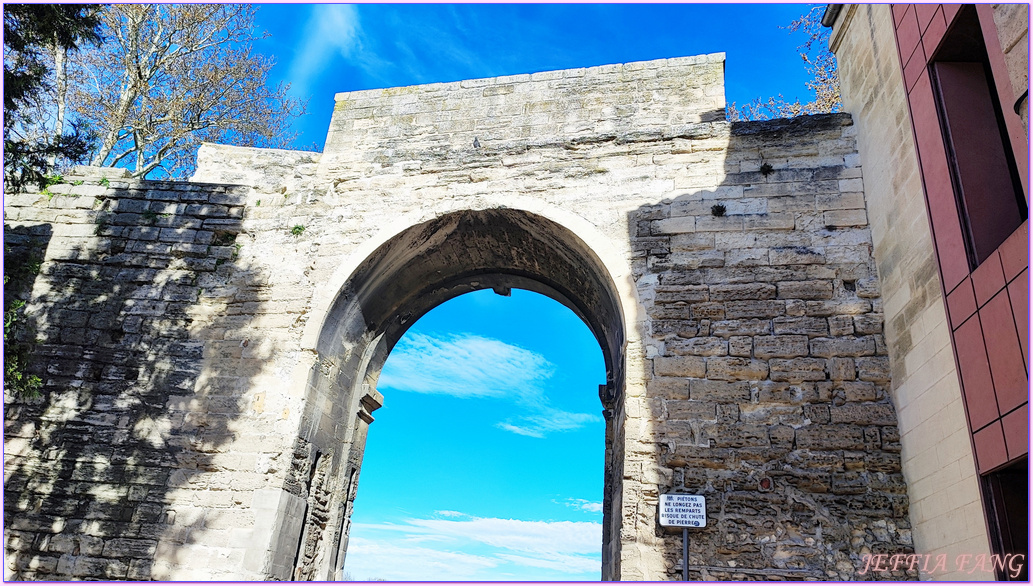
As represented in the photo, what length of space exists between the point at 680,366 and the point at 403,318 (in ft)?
11.5

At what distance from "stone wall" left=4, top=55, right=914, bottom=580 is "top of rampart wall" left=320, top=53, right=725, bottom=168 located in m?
0.03

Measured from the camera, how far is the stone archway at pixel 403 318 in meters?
5.69

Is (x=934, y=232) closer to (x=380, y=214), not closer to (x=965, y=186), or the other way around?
(x=965, y=186)

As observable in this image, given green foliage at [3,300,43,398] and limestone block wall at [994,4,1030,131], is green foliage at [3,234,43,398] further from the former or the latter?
limestone block wall at [994,4,1030,131]

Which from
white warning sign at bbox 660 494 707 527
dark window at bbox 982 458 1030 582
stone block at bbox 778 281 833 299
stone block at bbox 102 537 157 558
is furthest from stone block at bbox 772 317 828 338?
stone block at bbox 102 537 157 558

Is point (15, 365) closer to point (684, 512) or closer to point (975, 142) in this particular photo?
point (684, 512)

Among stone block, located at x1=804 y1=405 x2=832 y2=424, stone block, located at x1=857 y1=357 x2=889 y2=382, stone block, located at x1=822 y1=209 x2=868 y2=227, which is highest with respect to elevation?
stone block, located at x1=822 y1=209 x2=868 y2=227

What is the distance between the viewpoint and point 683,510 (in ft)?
14.4

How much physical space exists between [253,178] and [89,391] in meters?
2.58

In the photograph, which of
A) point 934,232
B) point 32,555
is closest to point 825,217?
point 934,232

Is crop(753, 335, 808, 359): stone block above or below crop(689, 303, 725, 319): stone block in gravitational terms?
below

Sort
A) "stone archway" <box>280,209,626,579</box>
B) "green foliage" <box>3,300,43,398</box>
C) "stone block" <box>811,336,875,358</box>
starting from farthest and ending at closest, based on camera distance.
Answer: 1. "stone archway" <box>280,209,626,579</box>
2. "green foliage" <box>3,300,43,398</box>
3. "stone block" <box>811,336,875,358</box>

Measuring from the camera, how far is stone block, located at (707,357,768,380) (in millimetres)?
4805

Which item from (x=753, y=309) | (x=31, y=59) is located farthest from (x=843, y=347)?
(x=31, y=59)
